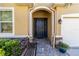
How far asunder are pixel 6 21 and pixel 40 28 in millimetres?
3577

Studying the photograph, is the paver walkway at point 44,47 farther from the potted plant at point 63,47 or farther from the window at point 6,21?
the window at point 6,21

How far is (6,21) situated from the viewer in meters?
14.5

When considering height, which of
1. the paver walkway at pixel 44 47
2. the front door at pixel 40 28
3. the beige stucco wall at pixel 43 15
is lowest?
the paver walkway at pixel 44 47

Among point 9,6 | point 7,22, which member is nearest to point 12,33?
point 7,22

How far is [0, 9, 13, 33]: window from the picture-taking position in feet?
47.3

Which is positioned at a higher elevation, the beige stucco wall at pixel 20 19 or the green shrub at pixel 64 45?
the beige stucco wall at pixel 20 19

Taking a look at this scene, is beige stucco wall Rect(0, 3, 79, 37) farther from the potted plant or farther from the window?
→ the potted plant

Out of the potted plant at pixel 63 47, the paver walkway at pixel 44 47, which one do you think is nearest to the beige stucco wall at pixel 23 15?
the paver walkway at pixel 44 47

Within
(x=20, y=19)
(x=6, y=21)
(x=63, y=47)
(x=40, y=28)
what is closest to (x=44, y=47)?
(x=63, y=47)

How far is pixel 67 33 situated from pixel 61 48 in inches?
80.9

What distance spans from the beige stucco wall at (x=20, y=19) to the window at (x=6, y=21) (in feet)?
1.11

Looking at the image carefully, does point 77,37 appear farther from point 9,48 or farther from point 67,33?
point 9,48

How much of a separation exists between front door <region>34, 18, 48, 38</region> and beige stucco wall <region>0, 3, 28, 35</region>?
7.59 feet

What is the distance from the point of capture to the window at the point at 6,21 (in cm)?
1442
